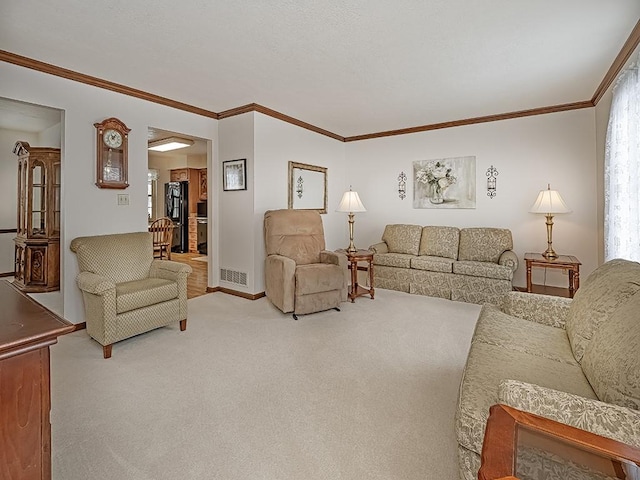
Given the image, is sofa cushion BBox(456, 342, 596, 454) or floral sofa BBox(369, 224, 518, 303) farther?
Answer: floral sofa BBox(369, 224, 518, 303)

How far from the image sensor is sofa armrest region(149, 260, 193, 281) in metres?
3.20

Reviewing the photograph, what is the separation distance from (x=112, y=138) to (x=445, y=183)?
441 cm

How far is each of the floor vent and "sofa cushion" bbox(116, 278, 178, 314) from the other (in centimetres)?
127

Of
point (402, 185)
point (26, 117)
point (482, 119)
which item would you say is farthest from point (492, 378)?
point (26, 117)

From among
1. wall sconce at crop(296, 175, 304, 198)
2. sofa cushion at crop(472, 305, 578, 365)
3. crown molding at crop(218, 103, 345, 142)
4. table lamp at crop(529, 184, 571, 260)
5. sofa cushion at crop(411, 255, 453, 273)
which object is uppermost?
crown molding at crop(218, 103, 345, 142)

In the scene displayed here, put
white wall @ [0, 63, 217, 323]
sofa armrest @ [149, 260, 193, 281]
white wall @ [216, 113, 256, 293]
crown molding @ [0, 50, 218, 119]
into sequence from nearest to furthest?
crown molding @ [0, 50, 218, 119] → white wall @ [0, 63, 217, 323] → sofa armrest @ [149, 260, 193, 281] → white wall @ [216, 113, 256, 293]

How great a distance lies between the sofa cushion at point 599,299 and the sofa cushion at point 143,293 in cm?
303

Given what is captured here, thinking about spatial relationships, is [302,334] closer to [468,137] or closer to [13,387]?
[13,387]

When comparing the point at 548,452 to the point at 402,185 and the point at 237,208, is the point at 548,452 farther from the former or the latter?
the point at 402,185

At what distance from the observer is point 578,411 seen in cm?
→ 100

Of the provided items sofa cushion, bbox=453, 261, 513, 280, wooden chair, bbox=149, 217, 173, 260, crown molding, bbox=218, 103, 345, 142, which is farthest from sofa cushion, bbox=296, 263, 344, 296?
wooden chair, bbox=149, 217, 173, 260

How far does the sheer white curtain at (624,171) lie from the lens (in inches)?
99.4

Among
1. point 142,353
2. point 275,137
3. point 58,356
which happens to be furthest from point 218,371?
point 275,137

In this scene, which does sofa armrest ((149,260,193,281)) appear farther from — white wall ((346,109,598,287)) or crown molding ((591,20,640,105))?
crown molding ((591,20,640,105))
